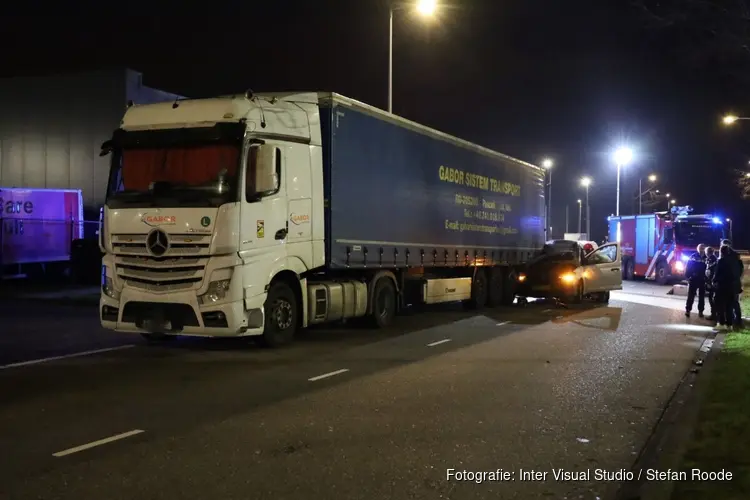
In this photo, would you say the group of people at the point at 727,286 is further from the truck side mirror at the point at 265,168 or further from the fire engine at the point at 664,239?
the fire engine at the point at 664,239

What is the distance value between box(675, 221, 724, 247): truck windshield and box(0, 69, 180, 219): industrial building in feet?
72.3

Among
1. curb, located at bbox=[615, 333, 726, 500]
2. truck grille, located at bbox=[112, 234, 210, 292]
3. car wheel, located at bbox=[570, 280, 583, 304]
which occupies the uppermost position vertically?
truck grille, located at bbox=[112, 234, 210, 292]

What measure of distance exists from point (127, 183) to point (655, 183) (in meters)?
66.5

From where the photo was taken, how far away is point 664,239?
3069cm

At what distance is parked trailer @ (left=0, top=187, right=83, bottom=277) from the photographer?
23.8 m

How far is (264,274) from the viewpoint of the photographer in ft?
35.3

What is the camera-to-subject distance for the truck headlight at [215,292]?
33.5ft

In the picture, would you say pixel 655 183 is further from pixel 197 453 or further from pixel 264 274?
pixel 197 453

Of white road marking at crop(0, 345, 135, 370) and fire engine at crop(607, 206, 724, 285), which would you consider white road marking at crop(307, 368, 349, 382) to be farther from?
fire engine at crop(607, 206, 724, 285)

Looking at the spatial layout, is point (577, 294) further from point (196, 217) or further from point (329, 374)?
point (196, 217)

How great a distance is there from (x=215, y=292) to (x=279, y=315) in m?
1.52

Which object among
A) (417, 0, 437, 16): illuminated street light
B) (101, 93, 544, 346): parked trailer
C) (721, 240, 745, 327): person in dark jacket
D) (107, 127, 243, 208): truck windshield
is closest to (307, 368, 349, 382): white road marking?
(101, 93, 544, 346): parked trailer

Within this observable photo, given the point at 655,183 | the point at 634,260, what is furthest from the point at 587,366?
the point at 655,183

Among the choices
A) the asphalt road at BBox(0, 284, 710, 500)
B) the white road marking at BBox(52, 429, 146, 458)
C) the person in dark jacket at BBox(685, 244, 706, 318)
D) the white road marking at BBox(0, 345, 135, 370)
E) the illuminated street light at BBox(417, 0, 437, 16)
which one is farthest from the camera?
the illuminated street light at BBox(417, 0, 437, 16)
